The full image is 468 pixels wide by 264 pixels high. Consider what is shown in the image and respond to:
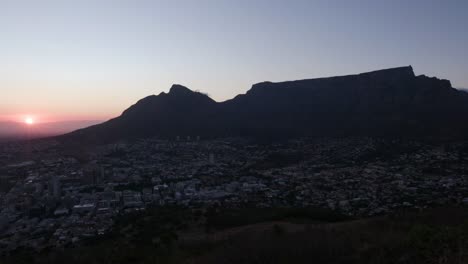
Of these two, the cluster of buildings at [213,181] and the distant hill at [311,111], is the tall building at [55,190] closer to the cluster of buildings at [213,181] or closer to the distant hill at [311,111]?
the cluster of buildings at [213,181]

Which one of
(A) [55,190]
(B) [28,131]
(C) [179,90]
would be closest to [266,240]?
(A) [55,190]

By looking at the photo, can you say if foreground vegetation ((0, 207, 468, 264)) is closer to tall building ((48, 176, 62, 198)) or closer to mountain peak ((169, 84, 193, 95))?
tall building ((48, 176, 62, 198))

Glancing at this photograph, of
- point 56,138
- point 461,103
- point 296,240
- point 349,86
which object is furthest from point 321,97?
point 296,240

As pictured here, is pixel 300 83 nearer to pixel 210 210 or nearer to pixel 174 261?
pixel 210 210

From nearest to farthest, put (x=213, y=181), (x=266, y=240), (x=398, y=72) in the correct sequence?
1. (x=266, y=240)
2. (x=213, y=181)
3. (x=398, y=72)

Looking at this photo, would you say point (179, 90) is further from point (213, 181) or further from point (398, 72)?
point (213, 181)

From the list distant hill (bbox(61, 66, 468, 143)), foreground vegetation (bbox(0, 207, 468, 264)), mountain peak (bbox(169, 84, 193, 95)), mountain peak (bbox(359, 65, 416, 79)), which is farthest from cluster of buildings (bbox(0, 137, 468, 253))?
mountain peak (bbox(359, 65, 416, 79))

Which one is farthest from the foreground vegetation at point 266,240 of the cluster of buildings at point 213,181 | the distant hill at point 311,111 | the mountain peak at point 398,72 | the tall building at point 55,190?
the mountain peak at point 398,72
